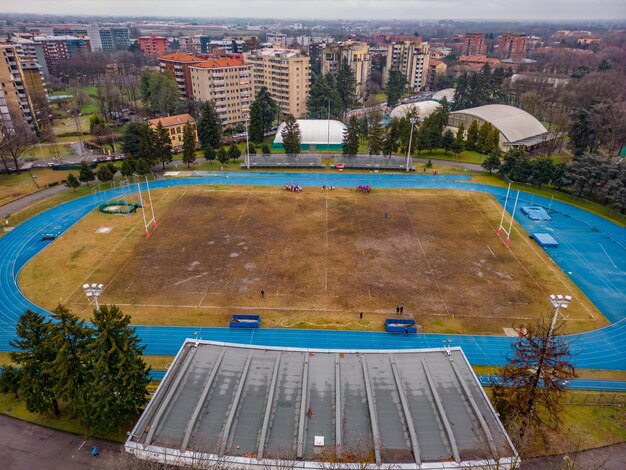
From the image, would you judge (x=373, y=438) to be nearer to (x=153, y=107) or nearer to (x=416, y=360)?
(x=416, y=360)

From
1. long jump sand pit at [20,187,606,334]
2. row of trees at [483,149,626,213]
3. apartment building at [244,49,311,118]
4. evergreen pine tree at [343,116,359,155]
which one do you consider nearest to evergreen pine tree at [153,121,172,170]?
long jump sand pit at [20,187,606,334]

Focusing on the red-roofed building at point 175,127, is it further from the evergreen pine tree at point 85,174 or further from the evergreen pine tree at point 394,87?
the evergreen pine tree at point 394,87

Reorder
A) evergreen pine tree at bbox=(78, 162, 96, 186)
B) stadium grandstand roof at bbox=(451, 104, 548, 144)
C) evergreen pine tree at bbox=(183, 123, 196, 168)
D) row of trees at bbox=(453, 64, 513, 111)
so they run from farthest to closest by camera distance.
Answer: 1. row of trees at bbox=(453, 64, 513, 111)
2. stadium grandstand roof at bbox=(451, 104, 548, 144)
3. evergreen pine tree at bbox=(183, 123, 196, 168)
4. evergreen pine tree at bbox=(78, 162, 96, 186)

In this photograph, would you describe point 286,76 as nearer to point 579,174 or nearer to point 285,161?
point 285,161

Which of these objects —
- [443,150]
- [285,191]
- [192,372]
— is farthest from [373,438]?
[443,150]

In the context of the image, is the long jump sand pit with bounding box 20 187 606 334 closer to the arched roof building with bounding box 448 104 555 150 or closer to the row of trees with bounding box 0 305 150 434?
the row of trees with bounding box 0 305 150 434

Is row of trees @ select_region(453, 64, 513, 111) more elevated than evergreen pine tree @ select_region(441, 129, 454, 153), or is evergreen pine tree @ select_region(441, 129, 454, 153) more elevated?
row of trees @ select_region(453, 64, 513, 111)

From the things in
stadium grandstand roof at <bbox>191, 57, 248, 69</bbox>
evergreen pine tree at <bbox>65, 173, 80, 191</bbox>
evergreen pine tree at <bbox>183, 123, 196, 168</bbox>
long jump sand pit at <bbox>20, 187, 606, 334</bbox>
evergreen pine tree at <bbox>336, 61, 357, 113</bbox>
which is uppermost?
stadium grandstand roof at <bbox>191, 57, 248, 69</bbox>
